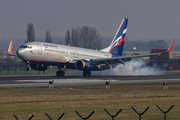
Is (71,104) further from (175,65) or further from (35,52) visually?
(175,65)

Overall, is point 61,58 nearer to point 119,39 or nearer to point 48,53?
point 48,53

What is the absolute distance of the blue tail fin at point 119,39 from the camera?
6981cm

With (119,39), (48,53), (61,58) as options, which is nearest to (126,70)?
(119,39)

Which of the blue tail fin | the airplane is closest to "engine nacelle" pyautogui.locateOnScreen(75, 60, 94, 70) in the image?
the airplane

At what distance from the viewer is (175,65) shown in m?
138

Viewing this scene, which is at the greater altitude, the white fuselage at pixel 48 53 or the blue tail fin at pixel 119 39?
the blue tail fin at pixel 119 39

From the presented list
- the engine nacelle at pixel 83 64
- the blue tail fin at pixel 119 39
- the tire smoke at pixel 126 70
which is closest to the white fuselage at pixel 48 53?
the engine nacelle at pixel 83 64

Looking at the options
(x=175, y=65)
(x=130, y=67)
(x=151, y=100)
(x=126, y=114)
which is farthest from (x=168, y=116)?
(x=175, y=65)

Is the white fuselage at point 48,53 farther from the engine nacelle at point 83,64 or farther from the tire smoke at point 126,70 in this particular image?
the tire smoke at point 126,70

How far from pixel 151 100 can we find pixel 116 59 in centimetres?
3541

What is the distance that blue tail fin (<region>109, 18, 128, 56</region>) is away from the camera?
6981 cm

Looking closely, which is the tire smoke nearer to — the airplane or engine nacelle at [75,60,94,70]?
the airplane

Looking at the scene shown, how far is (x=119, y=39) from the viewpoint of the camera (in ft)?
230

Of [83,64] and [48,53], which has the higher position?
[48,53]
